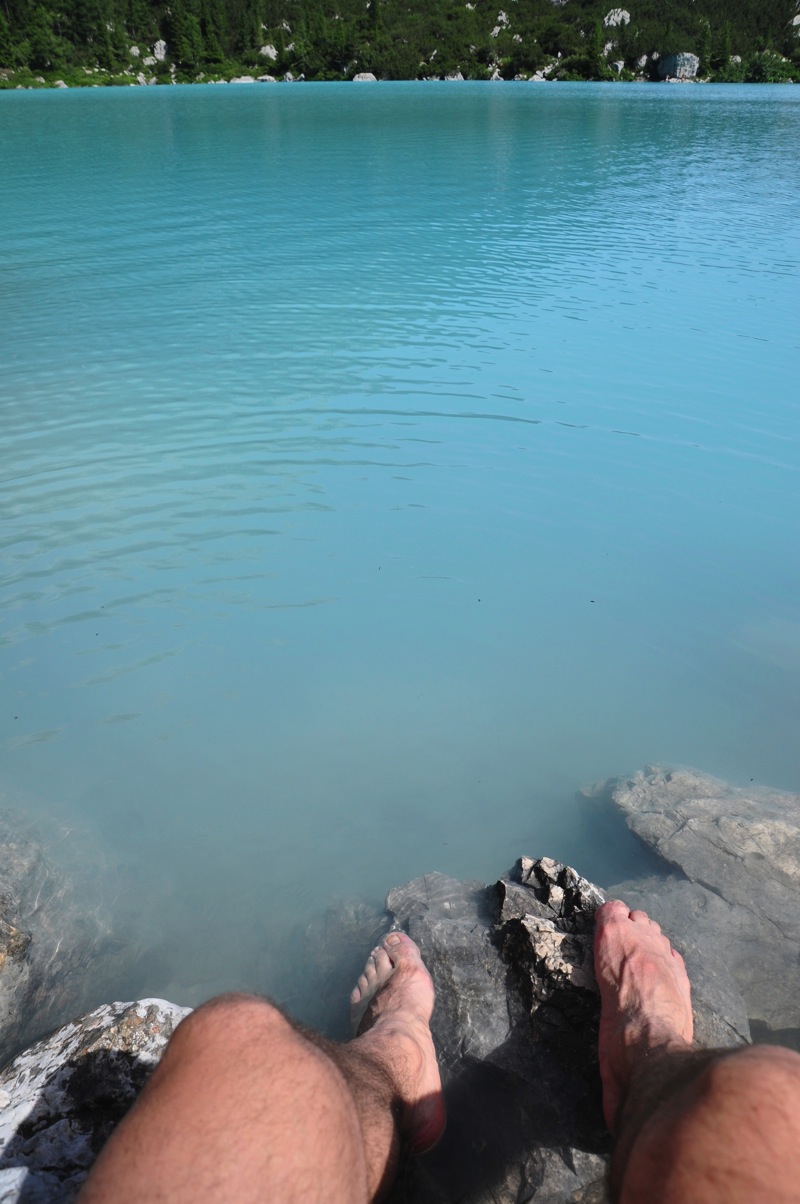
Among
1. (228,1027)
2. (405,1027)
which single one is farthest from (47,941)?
(228,1027)

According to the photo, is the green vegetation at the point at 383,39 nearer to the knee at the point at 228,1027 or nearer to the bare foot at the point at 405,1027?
the bare foot at the point at 405,1027

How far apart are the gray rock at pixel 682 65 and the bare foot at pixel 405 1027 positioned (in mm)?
102306

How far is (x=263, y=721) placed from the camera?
3.32m

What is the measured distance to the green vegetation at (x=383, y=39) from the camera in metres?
66.2

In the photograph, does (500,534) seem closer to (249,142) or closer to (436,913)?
(436,913)

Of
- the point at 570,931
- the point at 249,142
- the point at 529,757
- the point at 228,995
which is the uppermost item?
the point at 249,142

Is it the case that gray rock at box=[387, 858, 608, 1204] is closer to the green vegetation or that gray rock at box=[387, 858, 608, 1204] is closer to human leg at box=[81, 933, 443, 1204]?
human leg at box=[81, 933, 443, 1204]

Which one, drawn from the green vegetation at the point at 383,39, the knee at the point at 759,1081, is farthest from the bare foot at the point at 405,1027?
the green vegetation at the point at 383,39

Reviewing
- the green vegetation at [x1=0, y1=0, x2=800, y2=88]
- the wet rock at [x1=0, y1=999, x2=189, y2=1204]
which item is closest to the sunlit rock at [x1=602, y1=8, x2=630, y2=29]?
the green vegetation at [x1=0, y1=0, x2=800, y2=88]

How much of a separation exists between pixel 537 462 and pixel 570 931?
150 inches

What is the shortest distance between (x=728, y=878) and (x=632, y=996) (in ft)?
2.89

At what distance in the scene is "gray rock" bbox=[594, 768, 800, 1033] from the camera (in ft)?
7.18

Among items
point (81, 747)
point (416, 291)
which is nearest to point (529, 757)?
point (81, 747)

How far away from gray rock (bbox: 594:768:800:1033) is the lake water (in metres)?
0.21
